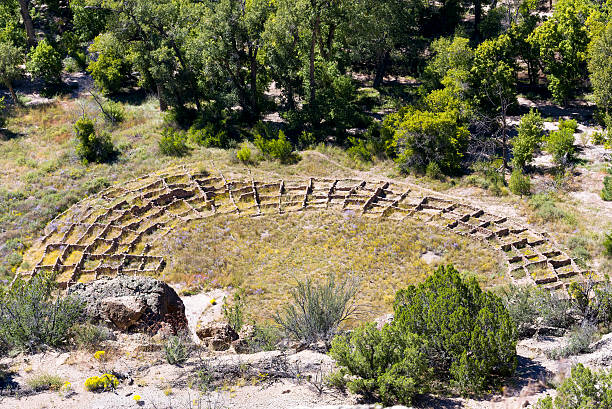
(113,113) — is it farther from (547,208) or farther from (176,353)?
(547,208)

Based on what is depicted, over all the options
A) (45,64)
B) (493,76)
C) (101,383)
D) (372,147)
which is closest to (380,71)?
(493,76)

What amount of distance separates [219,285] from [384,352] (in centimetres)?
1295

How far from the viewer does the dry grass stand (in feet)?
82.4

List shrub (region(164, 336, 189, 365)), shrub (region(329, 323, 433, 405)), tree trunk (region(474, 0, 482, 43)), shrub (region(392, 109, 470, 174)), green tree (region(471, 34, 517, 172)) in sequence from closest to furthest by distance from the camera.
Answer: shrub (region(329, 323, 433, 405)) → shrub (region(164, 336, 189, 365)) → shrub (region(392, 109, 470, 174)) → green tree (region(471, 34, 517, 172)) → tree trunk (region(474, 0, 482, 43))

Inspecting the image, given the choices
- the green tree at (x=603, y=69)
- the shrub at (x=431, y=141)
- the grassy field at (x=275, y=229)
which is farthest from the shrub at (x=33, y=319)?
the green tree at (x=603, y=69)

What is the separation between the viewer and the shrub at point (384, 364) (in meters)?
13.2

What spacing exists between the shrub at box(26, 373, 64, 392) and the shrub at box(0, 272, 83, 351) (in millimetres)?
2087

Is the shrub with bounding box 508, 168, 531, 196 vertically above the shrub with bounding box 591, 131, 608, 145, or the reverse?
the shrub with bounding box 591, 131, 608, 145

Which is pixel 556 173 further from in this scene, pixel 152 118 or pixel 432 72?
pixel 152 118

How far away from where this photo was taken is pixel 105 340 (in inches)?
696

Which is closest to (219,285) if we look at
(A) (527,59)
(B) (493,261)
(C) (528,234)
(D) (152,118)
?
(B) (493,261)

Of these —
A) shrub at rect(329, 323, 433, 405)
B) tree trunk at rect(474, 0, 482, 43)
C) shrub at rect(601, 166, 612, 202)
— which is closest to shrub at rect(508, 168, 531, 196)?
shrub at rect(601, 166, 612, 202)

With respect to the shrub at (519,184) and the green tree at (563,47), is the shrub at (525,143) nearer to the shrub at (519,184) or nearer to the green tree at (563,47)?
the shrub at (519,184)

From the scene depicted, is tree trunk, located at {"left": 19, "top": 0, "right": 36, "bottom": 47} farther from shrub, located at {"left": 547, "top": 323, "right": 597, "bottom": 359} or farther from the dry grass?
shrub, located at {"left": 547, "top": 323, "right": 597, "bottom": 359}
